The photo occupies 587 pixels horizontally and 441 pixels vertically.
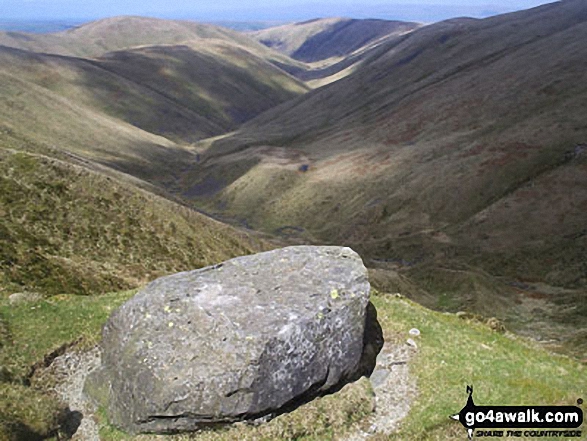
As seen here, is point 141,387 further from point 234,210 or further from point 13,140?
point 234,210

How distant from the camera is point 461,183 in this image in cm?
9725

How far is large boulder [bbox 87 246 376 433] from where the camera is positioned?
58.9 ft

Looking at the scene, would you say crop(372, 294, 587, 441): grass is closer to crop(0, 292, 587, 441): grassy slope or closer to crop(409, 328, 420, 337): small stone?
crop(0, 292, 587, 441): grassy slope

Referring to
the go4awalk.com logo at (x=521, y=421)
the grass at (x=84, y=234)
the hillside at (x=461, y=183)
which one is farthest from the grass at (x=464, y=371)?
the hillside at (x=461, y=183)

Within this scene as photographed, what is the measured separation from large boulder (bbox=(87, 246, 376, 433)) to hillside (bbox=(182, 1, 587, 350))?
39.0 m

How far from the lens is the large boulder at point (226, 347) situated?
58.9 ft

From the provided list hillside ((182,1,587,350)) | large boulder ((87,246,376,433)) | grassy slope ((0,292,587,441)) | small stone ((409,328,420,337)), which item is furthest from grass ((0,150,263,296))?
hillside ((182,1,587,350))

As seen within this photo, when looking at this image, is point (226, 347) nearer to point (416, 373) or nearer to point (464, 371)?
point (416, 373)

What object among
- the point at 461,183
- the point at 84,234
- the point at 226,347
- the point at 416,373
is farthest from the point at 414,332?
the point at 461,183

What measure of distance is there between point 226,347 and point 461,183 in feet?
291

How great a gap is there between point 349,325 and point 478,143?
10059 cm

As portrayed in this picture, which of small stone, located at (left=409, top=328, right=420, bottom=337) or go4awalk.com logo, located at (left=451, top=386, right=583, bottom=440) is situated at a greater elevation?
go4awalk.com logo, located at (left=451, top=386, right=583, bottom=440)

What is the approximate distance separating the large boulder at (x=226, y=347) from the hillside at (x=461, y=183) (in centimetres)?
3898

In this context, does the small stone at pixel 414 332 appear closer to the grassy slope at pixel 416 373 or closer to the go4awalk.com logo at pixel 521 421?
the grassy slope at pixel 416 373
